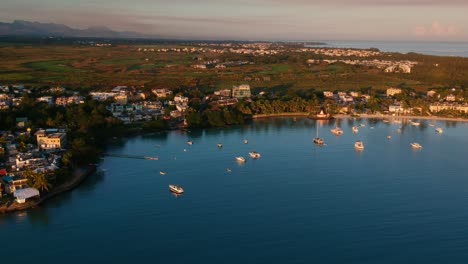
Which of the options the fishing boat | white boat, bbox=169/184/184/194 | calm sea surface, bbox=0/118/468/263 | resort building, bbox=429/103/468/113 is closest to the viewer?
calm sea surface, bbox=0/118/468/263

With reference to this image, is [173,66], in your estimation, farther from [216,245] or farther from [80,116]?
[216,245]

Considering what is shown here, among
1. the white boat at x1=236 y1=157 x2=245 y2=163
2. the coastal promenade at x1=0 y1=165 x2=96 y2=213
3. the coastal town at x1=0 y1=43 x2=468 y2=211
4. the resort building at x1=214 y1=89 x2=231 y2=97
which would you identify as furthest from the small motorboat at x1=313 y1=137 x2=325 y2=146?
the resort building at x1=214 y1=89 x2=231 y2=97

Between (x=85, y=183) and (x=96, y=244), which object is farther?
(x=85, y=183)

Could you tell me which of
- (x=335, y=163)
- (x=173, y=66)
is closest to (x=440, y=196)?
(x=335, y=163)

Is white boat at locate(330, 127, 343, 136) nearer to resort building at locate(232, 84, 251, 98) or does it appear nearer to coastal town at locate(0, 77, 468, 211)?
coastal town at locate(0, 77, 468, 211)

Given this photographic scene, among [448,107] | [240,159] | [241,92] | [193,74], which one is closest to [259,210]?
[240,159]

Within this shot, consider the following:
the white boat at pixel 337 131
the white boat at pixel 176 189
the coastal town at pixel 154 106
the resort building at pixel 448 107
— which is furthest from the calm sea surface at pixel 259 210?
the resort building at pixel 448 107
